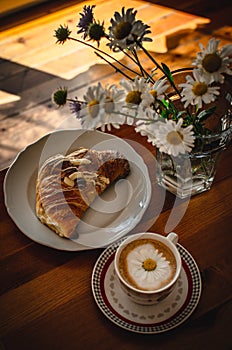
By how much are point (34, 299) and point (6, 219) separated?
21 cm

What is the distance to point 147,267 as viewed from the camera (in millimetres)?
926

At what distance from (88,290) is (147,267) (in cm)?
14

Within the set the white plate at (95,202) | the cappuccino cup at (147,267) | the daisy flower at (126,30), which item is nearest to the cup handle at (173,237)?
the cappuccino cup at (147,267)

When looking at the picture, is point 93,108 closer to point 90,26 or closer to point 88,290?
point 90,26

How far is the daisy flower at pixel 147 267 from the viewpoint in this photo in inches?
36.0

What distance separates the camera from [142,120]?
0.89 metres

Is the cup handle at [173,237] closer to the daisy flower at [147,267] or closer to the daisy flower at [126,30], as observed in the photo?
the daisy flower at [147,267]

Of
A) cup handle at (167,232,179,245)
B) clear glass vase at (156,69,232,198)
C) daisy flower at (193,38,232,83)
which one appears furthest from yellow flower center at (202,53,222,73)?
cup handle at (167,232,179,245)

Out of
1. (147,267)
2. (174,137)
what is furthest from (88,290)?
(174,137)

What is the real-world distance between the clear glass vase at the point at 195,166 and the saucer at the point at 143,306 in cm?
16

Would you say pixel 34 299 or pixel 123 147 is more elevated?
pixel 123 147

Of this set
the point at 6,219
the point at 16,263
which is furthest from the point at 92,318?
the point at 6,219

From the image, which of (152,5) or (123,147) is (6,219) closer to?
(123,147)

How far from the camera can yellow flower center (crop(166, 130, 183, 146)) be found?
859 mm
